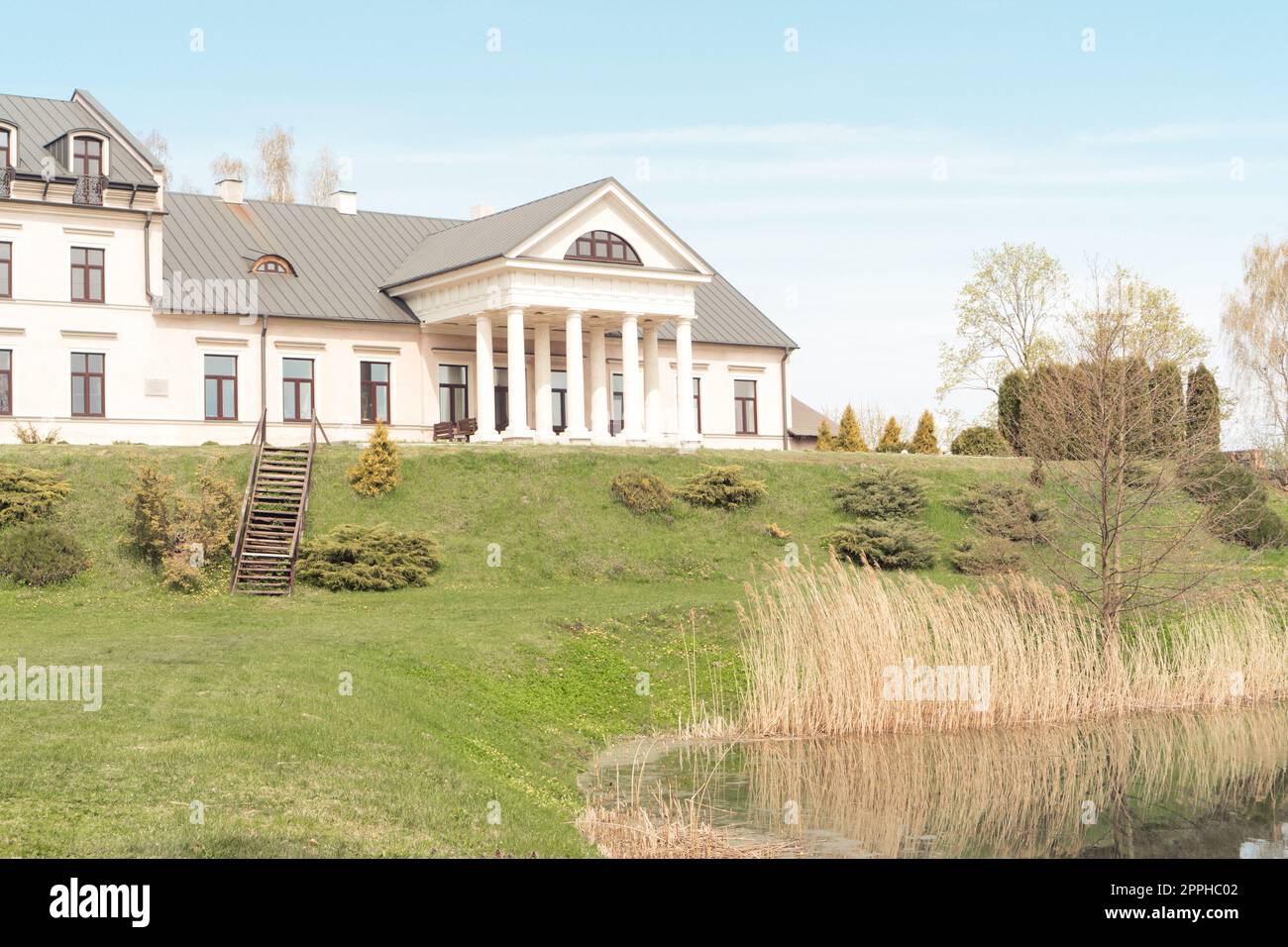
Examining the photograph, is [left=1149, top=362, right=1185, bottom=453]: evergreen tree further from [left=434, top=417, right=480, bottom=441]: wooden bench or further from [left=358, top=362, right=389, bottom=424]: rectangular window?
[left=358, top=362, right=389, bottom=424]: rectangular window

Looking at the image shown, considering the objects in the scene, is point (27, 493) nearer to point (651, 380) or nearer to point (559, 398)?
point (559, 398)

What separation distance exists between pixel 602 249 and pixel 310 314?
28.3 ft

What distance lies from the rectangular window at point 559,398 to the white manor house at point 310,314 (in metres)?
0.07

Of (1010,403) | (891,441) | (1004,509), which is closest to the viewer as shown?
(1004,509)

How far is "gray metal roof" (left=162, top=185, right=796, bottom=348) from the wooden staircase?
766 centimetres

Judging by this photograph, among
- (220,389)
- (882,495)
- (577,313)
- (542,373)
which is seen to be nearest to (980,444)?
(882,495)

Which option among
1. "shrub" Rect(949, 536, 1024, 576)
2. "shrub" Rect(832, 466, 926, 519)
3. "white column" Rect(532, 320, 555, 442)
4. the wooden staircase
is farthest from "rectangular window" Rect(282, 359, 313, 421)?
"shrub" Rect(949, 536, 1024, 576)

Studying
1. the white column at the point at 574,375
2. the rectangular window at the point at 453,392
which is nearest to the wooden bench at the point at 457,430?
the rectangular window at the point at 453,392

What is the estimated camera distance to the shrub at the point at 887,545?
1297 inches

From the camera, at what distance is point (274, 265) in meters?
42.7

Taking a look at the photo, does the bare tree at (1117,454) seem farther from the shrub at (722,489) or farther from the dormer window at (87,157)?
the dormer window at (87,157)

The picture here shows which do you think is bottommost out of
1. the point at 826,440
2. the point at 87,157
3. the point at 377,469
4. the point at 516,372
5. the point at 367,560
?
the point at 367,560
